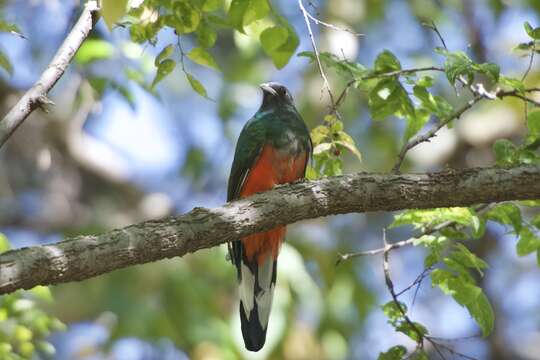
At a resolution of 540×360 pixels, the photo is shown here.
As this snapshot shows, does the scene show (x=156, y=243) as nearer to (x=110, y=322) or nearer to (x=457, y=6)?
(x=110, y=322)

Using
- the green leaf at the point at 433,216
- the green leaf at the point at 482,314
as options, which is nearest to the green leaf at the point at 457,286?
the green leaf at the point at 482,314

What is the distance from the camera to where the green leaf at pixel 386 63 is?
434 centimetres

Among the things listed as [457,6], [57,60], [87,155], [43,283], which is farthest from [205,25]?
[457,6]

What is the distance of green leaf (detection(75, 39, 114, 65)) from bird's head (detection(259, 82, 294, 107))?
1334 millimetres

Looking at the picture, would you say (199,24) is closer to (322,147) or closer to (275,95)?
(322,147)

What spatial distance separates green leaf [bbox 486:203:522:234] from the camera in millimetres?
4141

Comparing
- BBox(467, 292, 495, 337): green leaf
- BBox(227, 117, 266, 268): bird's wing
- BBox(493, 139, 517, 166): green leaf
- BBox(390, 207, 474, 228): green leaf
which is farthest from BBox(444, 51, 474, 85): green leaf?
BBox(227, 117, 266, 268): bird's wing

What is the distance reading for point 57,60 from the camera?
11.4ft

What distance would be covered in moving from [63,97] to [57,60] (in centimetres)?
652

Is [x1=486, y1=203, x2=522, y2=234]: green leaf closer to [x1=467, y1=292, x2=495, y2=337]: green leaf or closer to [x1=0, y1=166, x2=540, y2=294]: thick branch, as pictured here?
[x1=0, y1=166, x2=540, y2=294]: thick branch

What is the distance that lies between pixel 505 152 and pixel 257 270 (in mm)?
2183

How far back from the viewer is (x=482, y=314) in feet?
12.7

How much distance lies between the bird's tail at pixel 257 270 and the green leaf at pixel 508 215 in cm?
187

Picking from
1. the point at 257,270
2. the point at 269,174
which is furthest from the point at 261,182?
the point at 257,270
